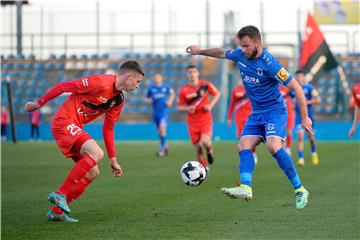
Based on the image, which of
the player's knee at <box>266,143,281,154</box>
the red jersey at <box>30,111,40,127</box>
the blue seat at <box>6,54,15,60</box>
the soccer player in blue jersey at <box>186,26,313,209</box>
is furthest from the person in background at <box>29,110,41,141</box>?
the player's knee at <box>266,143,281,154</box>

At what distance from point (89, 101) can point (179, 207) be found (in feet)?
7.06

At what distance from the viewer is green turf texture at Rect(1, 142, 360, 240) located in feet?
28.5

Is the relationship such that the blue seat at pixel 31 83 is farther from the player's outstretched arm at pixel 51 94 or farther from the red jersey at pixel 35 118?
the player's outstretched arm at pixel 51 94

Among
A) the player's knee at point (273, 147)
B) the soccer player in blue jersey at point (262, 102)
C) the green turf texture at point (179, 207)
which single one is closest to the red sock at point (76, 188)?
the green turf texture at point (179, 207)

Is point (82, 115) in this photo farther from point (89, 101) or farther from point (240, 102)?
point (240, 102)

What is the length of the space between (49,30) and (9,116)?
5148 millimetres

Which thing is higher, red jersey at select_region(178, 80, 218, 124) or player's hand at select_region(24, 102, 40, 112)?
player's hand at select_region(24, 102, 40, 112)

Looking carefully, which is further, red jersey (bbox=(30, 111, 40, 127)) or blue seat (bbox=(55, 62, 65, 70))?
blue seat (bbox=(55, 62, 65, 70))

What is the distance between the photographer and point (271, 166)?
19.1 m

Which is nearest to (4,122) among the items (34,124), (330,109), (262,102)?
(34,124)

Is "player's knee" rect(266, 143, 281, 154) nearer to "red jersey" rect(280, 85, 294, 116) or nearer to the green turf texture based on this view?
the green turf texture

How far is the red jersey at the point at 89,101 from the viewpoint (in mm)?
9586

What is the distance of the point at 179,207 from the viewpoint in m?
10.9

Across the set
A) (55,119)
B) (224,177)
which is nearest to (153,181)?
(224,177)
